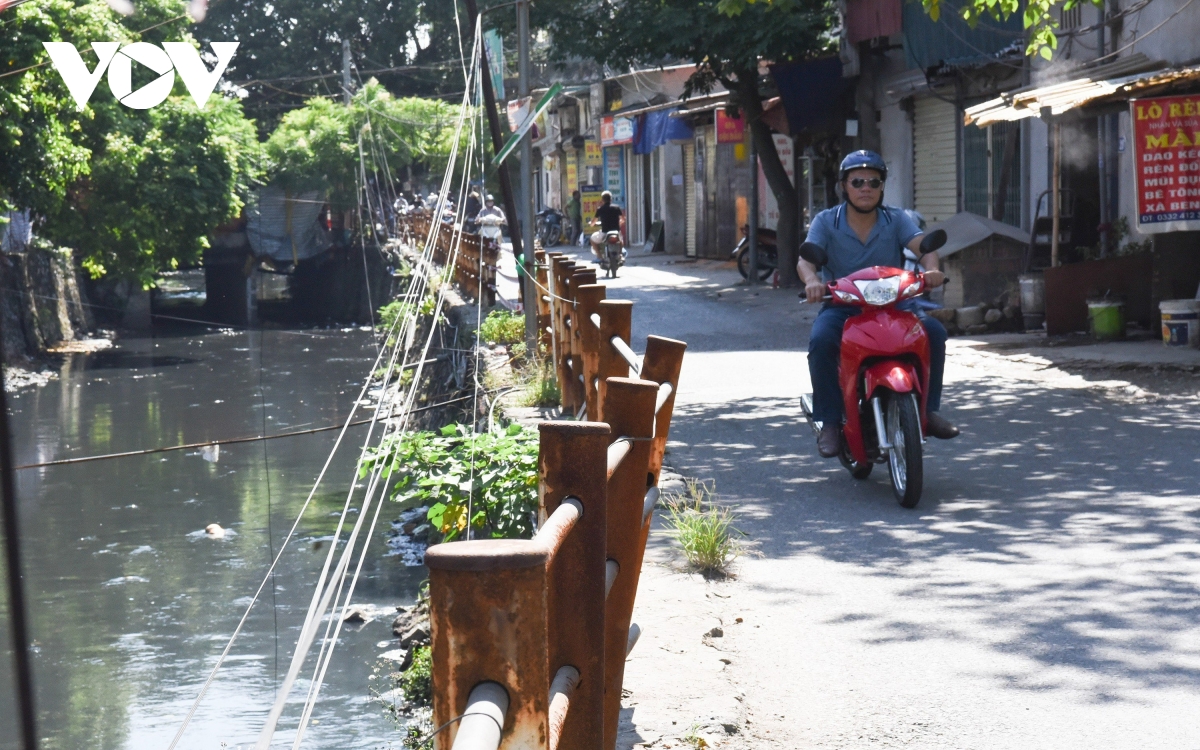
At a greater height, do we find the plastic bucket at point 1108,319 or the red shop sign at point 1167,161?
the red shop sign at point 1167,161

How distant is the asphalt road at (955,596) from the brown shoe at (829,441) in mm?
230

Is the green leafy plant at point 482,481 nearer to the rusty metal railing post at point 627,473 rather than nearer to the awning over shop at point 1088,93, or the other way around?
the rusty metal railing post at point 627,473

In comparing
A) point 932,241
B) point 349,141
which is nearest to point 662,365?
point 932,241

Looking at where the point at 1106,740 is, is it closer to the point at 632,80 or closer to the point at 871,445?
the point at 871,445

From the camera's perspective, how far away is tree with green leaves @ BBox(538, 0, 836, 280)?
Result: 56.9ft

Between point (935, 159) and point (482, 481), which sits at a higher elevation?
point (935, 159)

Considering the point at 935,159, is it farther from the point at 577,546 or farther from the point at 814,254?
the point at 577,546

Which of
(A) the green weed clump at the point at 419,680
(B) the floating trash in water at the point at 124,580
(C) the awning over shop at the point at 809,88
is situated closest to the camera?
(A) the green weed clump at the point at 419,680

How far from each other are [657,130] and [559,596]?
2863 cm

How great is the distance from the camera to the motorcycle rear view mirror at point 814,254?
20.1 ft

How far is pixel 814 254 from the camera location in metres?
6.14

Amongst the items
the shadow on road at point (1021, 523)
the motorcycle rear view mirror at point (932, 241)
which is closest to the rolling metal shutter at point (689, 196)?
the shadow on road at point (1021, 523)

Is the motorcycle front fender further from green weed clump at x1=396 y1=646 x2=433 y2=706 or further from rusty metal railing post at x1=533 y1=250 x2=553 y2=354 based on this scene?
rusty metal railing post at x1=533 y1=250 x2=553 y2=354

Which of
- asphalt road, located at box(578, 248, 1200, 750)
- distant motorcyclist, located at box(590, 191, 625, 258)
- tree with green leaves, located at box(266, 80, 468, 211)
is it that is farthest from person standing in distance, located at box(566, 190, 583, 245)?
asphalt road, located at box(578, 248, 1200, 750)
